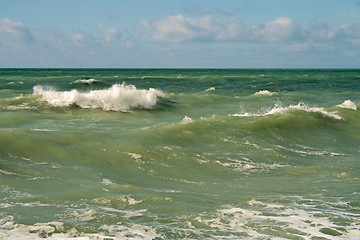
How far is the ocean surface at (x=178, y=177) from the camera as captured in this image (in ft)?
19.3

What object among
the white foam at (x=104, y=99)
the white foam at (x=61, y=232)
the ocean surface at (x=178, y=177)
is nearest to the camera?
the white foam at (x=61, y=232)

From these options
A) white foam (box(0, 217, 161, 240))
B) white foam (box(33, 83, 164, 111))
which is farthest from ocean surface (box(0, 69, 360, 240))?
white foam (box(33, 83, 164, 111))

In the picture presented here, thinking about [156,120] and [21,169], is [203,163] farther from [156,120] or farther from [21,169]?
[156,120]

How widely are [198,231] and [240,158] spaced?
15.9 ft

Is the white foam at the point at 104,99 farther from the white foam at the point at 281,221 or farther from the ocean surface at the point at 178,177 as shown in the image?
the white foam at the point at 281,221

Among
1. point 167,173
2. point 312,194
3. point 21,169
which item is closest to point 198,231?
point 312,194

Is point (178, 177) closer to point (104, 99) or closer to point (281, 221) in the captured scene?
point (281, 221)

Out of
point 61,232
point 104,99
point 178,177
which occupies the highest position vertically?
point 104,99

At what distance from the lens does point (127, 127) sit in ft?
45.6

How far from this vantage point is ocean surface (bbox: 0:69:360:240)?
5.88 meters

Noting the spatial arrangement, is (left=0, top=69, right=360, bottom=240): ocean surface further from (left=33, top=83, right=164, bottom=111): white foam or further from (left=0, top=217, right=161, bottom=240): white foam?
(left=33, top=83, right=164, bottom=111): white foam

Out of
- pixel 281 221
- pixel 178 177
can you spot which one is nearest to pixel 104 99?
pixel 178 177

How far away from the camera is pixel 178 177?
8828mm

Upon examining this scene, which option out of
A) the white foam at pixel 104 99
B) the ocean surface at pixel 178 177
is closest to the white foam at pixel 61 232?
the ocean surface at pixel 178 177
